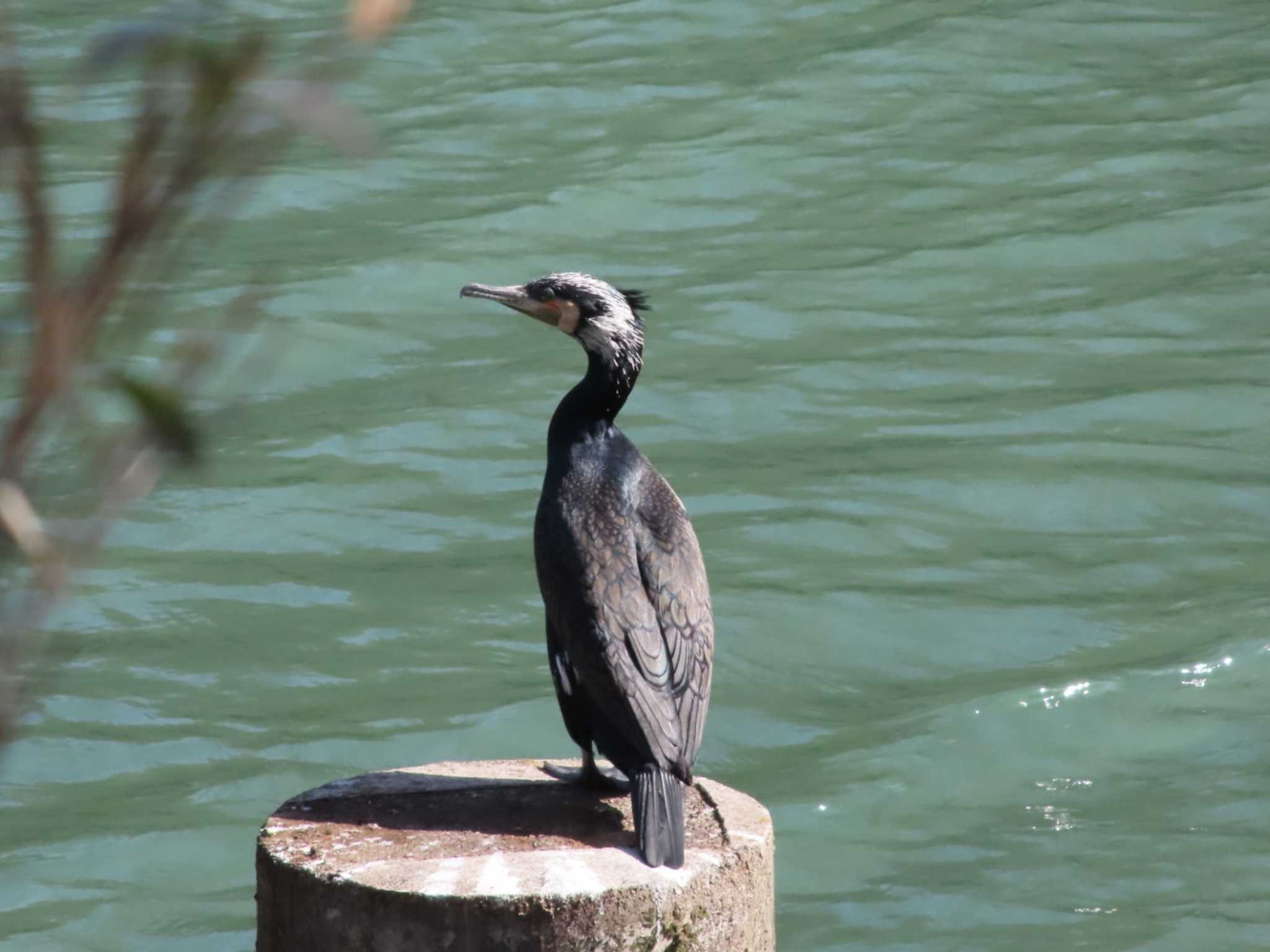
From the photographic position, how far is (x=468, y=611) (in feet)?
21.1

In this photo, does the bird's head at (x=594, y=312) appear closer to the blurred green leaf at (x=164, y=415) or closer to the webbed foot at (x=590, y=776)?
the webbed foot at (x=590, y=776)

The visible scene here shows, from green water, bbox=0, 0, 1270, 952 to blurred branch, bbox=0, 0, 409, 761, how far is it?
12.7 feet

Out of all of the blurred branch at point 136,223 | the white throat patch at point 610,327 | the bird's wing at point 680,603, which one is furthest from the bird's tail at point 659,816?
the blurred branch at point 136,223

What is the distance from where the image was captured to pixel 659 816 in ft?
10.4

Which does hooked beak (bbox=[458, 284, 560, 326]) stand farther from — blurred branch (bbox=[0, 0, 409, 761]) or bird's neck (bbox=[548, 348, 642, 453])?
blurred branch (bbox=[0, 0, 409, 761])

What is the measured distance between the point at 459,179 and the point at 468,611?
3977 millimetres

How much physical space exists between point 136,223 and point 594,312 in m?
3.35

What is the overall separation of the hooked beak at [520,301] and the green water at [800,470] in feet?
4.36

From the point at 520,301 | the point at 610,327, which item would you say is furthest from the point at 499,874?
the point at 520,301

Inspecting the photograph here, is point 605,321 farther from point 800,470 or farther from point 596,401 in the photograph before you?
point 800,470

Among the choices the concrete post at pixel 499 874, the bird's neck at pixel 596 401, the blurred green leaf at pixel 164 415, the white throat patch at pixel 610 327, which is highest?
the blurred green leaf at pixel 164 415

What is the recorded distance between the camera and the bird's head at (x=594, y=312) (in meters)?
4.14

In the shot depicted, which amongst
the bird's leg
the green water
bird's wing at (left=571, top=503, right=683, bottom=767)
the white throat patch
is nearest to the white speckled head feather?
the white throat patch

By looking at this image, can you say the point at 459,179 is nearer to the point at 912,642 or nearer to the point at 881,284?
the point at 881,284
